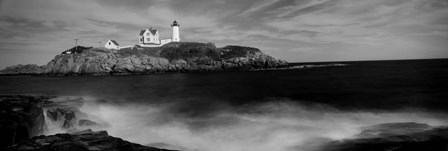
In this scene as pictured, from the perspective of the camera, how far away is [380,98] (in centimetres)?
2497

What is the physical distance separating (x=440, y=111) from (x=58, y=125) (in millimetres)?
26034

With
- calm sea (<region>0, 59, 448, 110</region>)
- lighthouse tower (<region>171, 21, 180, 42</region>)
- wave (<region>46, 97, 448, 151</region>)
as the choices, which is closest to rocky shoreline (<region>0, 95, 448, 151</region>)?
wave (<region>46, 97, 448, 151</region>)

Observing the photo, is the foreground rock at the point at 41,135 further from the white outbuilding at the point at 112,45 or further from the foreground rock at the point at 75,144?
the white outbuilding at the point at 112,45

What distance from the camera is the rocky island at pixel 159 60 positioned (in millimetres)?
74625

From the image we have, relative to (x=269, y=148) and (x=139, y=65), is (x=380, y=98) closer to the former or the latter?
(x=269, y=148)

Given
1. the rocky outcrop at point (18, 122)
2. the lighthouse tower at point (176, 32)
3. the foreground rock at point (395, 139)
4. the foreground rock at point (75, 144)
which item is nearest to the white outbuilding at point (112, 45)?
the lighthouse tower at point (176, 32)

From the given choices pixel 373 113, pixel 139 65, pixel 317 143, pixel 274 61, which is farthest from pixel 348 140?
pixel 274 61

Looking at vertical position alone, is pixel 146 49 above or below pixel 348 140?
above

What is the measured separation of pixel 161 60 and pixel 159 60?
2.25 ft

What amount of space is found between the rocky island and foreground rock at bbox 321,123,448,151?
72.0 meters

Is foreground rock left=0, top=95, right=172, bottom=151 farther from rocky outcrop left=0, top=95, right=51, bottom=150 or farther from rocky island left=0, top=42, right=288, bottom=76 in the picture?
rocky island left=0, top=42, right=288, bottom=76

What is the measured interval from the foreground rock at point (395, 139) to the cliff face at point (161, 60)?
238ft

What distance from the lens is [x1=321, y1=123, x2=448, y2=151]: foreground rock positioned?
9201mm

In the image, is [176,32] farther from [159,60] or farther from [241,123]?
[241,123]
